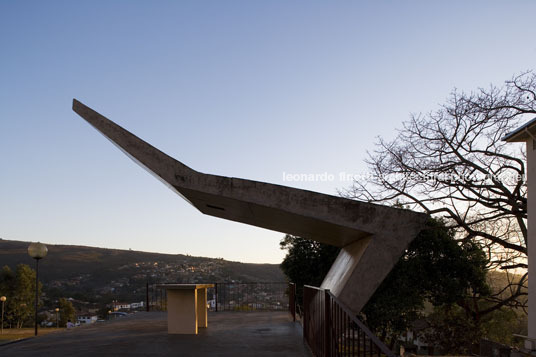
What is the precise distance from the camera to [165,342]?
7176 millimetres

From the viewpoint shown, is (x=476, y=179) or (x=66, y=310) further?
(x=66, y=310)

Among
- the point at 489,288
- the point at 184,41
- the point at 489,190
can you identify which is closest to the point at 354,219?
the point at 184,41

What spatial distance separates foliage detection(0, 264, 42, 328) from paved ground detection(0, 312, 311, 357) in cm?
2784

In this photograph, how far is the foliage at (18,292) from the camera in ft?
107

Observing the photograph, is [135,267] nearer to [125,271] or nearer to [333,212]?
[125,271]

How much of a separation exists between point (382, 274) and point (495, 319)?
19.7m

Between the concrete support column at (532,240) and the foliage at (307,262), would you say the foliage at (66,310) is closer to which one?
the foliage at (307,262)

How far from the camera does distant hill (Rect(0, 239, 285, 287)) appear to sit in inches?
1233

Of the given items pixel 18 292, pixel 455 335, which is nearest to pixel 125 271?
pixel 18 292

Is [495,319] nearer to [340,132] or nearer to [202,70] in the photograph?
[340,132]

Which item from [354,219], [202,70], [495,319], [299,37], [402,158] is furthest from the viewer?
[495,319]

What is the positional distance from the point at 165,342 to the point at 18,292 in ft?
104

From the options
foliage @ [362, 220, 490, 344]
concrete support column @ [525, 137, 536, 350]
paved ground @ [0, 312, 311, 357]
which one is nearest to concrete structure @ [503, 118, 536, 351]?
concrete support column @ [525, 137, 536, 350]

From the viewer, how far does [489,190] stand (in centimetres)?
1270
